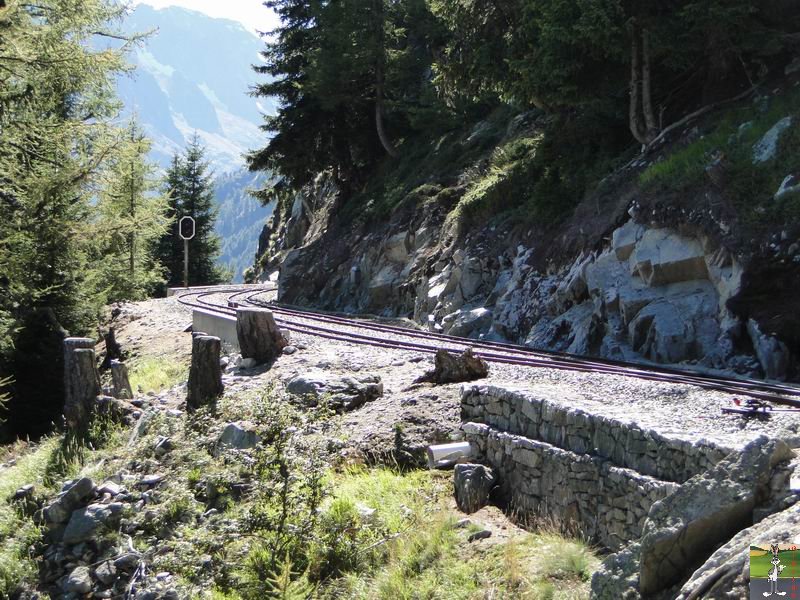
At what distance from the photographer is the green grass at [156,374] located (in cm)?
1489

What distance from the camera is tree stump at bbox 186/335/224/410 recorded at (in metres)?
11.5

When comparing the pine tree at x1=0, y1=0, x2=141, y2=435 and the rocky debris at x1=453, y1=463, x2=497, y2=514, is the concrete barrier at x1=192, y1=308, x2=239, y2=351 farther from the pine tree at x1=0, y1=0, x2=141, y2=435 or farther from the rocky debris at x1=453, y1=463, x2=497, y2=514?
the rocky debris at x1=453, y1=463, x2=497, y2=514

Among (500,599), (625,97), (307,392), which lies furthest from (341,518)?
(625,97)

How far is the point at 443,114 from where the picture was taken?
33.7m

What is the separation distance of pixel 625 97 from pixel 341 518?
16172 mm

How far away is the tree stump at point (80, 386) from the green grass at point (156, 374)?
191 centimetres

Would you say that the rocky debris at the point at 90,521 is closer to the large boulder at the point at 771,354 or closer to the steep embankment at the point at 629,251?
the steep embankment at the point at 629,251

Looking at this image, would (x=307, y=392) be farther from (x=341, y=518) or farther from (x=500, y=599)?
(x=500, y=599)

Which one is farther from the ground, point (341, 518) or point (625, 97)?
point (625, 97)

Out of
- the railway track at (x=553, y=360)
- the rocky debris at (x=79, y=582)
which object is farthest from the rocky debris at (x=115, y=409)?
the railway track at (x=553, y=360)

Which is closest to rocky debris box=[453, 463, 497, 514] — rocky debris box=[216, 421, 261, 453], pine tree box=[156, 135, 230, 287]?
rocky debris box=[216, 421, 261, 453]

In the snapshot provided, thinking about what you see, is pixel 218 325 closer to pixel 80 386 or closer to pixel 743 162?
pixel 80 386

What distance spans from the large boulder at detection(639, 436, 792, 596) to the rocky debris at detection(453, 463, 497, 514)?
293 cm

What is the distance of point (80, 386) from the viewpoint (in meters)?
12.6
